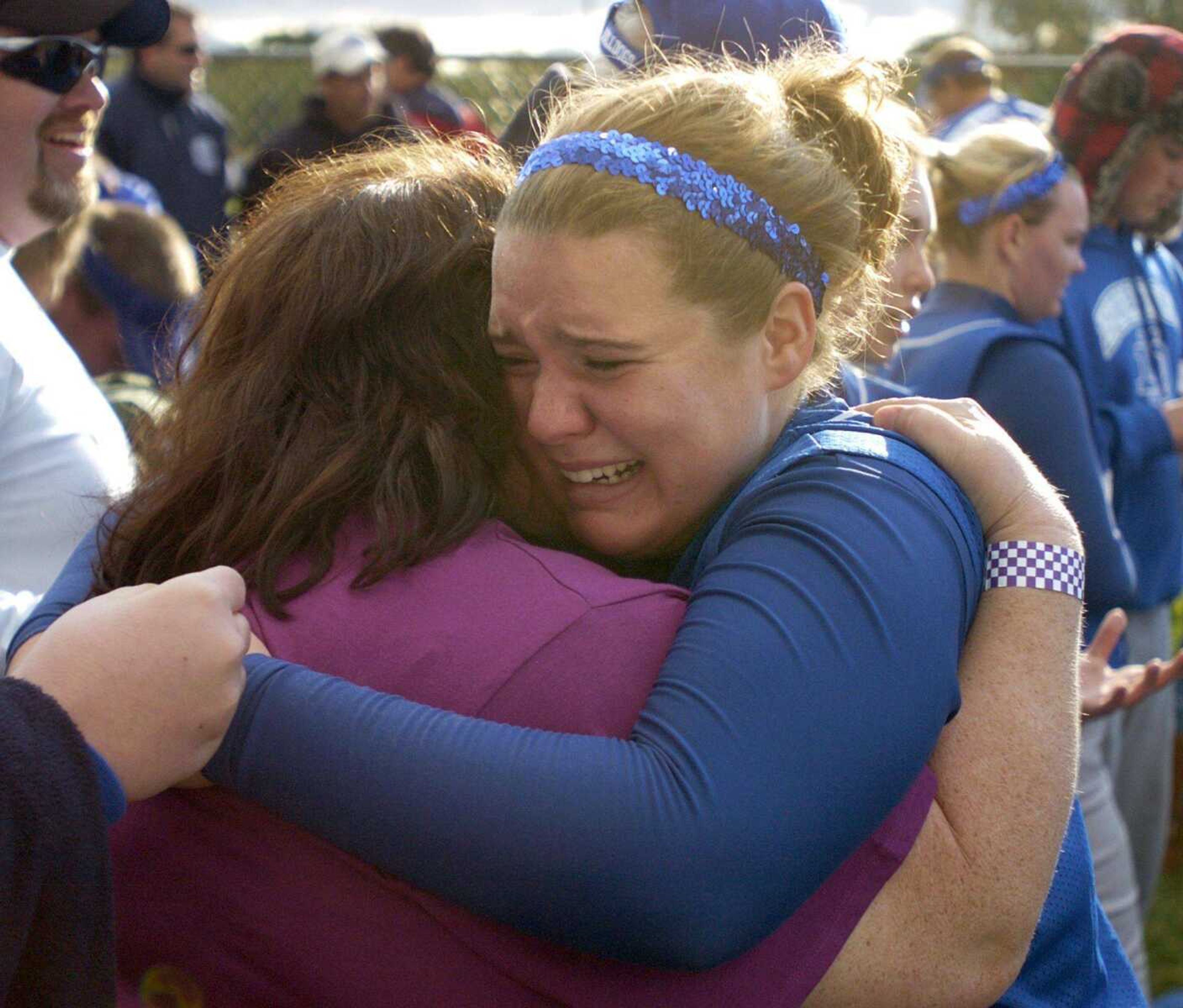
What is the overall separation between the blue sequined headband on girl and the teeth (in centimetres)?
30

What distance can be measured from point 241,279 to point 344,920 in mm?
718

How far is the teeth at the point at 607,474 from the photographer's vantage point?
5.51 feet

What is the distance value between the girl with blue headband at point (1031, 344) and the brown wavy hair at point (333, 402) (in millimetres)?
1965

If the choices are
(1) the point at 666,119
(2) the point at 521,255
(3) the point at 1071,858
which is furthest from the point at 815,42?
(3) the point at 1071,858

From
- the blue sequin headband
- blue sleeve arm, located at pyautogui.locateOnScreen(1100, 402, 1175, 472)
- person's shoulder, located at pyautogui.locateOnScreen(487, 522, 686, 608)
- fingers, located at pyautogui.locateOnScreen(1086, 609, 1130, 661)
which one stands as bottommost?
blue sleeve arm, located at pyautogui.locateOnScreen(1100, 402, 1175, 472)

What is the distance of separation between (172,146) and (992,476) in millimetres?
6757

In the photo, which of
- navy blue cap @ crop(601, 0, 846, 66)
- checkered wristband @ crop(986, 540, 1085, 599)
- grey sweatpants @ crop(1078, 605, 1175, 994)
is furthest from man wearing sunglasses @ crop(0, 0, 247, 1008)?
grey sweatpants @ crop(1078, 605, 1175, 994)

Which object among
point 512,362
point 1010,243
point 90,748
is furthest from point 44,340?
point 1010,243

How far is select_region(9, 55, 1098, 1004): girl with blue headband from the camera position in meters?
1.18

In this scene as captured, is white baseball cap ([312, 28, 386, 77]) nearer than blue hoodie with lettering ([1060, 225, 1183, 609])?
No

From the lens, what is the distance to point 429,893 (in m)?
1.26

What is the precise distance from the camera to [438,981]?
1.28 meters

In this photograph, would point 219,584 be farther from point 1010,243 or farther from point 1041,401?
point 1010,243

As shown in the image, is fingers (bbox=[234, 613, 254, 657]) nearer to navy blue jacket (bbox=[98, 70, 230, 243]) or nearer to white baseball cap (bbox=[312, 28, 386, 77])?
navy blue jacket (bbox=[98, 70, 230, 243])
